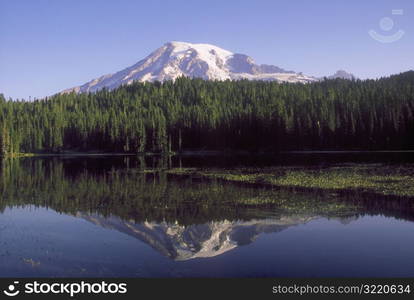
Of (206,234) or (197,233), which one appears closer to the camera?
(206,234)

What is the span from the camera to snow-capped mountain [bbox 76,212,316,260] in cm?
2359

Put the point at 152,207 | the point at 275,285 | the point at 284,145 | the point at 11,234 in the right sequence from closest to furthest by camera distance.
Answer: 1. the point at 275,285
2. the point at 11,234
3. the point at 152,207
4. the point at 284,145

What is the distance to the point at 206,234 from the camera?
2719 centimetres

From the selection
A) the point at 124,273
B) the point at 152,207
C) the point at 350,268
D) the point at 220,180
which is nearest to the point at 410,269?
the point at 350,268

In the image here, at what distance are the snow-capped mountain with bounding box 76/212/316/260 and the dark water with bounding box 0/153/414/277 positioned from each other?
2.7 inches

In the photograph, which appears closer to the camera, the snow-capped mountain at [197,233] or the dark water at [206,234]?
the dark water at [206,234]

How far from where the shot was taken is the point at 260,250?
22844mm

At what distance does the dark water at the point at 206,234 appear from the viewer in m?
20.0

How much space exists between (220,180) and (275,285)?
42147 mm

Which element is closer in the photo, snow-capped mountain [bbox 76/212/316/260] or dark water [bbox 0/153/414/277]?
dark water [bbox 0/153/414/277]

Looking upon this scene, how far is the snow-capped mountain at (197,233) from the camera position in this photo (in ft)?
77.4

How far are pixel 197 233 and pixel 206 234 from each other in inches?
30.9

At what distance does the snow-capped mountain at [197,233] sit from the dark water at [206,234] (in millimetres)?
70

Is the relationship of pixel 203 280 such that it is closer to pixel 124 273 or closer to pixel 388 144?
pixel 124 273
